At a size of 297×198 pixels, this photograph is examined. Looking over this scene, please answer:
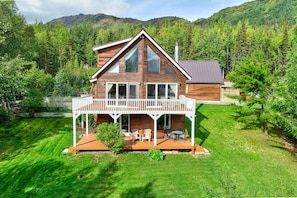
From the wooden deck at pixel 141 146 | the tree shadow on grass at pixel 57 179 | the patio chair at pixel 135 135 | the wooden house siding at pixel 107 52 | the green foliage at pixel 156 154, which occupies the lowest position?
the tree shadow on grass at pixel 57 179

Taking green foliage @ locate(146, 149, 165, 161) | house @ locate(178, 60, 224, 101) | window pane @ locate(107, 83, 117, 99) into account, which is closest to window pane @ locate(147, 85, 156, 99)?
window pane @ locate(107, 83, 117, 99)

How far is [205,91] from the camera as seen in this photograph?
29.1 m

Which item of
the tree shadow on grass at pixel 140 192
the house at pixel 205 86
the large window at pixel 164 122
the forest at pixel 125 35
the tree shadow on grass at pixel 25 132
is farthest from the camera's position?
the house at pixel 205 86

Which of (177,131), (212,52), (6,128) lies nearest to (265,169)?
(177,131)

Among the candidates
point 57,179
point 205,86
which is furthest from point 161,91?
point 205,86

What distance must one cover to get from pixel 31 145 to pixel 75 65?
35.9m

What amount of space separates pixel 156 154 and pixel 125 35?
206ft

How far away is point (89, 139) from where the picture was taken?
49.9 feet

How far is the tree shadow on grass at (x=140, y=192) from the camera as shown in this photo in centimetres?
970

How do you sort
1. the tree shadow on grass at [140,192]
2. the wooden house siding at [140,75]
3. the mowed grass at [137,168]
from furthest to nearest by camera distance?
the wooden house siding at [140,75]
the mowed grass at [137,168]
the tree shadow on grass at [140,192]

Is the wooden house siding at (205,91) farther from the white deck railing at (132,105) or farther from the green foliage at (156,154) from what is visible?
the green foliage at (156,154)

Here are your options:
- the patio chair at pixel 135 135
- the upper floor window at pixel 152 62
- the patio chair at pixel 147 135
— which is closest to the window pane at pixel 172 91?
the upper floor window at pixel 152 62

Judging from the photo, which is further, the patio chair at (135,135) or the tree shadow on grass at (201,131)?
the tree shadow on grass at (201,131)

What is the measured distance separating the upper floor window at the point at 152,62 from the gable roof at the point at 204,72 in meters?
14.0
